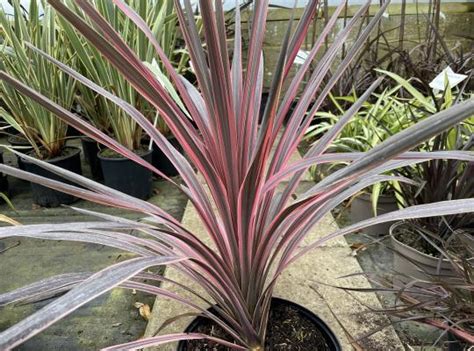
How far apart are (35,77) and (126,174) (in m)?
0.61

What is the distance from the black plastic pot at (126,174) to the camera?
175 centimetres

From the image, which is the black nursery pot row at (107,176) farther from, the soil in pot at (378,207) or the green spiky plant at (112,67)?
the soil in pot at (378,207)

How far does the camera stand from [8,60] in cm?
181

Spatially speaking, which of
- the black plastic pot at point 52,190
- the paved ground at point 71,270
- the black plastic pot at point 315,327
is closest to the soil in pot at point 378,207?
the black plastic pot at point 315,327

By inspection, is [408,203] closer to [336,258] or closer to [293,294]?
[336,258]

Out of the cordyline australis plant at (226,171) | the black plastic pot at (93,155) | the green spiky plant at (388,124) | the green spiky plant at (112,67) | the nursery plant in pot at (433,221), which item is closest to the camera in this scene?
the cordyline australis plant at (226,171)

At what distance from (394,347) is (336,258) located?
36cm

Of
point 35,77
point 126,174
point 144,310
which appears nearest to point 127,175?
point 126,174

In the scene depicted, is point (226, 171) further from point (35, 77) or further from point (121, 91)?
point (35, 77)

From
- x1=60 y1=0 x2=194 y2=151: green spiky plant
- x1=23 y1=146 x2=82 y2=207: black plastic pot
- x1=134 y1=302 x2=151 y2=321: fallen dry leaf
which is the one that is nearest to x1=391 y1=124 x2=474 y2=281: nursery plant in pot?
x1=134 y1=302 x2=151 y2=321: fallen dry leaf

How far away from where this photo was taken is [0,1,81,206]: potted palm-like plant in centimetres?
174

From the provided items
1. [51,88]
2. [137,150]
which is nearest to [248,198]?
[137,150]

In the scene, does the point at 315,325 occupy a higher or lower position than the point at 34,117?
lower

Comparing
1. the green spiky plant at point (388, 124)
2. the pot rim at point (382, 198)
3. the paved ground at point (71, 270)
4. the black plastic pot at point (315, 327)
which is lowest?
the paved ground at point (71, 270)
